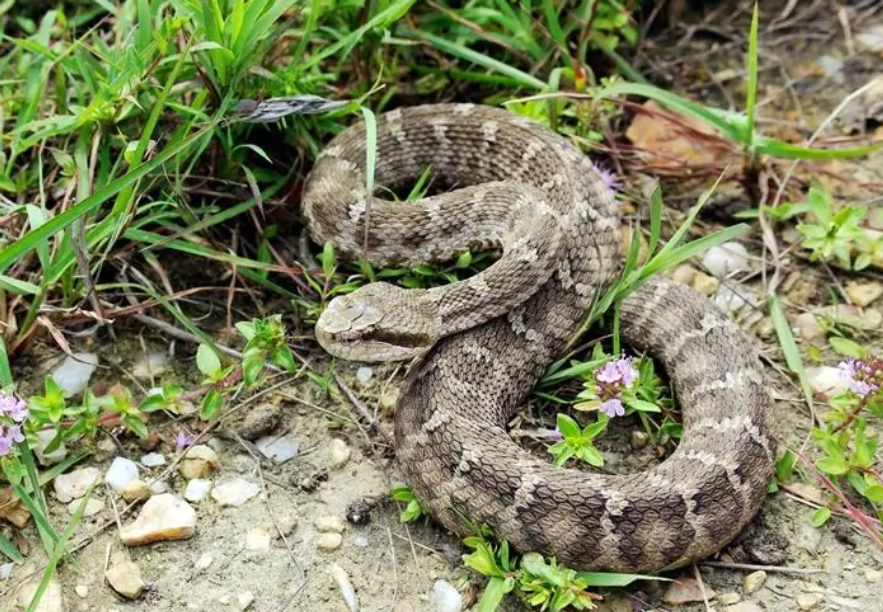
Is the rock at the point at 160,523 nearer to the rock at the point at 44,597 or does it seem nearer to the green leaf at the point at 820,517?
the rock at the point at 44,597

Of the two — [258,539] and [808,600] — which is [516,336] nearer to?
[258,539]

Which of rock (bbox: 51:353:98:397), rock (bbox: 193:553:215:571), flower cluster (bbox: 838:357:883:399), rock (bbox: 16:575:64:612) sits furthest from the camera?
rock (bbox: 51:353:98:397)

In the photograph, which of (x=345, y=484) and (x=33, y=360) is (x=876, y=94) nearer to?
(x=345, y=484)

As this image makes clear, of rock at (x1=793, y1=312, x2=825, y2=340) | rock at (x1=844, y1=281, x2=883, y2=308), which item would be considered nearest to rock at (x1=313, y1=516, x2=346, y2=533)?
rock at (x1=793, y1=312, x2=825, y2=340)

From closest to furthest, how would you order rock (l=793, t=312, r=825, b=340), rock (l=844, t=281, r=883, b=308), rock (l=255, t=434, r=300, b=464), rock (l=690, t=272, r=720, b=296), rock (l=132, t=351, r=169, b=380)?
1. rock (l=255, t=434, r=300, b=464)
2. rock (l=132, t=351, r=169, b=380)
3. rock (l=793, t=312, r=825, b=340)
4. rock (l=844, t=281, r=883, b=308)
5. rock (l=690, t=272, r=720, b=296)

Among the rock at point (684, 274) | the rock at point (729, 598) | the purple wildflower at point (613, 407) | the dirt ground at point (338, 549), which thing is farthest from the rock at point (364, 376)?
the rock at point (729, 598)

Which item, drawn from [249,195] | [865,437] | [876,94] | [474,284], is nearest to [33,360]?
[249,195]

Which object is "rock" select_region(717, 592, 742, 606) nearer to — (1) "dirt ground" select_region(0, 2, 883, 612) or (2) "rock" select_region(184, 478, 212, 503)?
(1) "dirt ground" select_region(0, 2, 883, 612)
